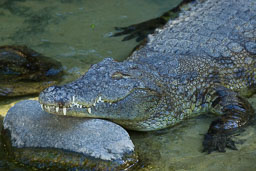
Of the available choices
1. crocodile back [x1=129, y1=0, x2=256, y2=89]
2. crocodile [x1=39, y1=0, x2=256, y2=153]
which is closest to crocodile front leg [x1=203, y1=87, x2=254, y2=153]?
crocodile [x1=39, y1=0, x2=256, y2=153]

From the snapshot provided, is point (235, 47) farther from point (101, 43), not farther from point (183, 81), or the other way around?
point (101, 43)

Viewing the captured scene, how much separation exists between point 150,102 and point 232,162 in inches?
36.2

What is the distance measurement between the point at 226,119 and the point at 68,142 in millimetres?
1553

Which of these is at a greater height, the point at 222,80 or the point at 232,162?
the point at 222,80

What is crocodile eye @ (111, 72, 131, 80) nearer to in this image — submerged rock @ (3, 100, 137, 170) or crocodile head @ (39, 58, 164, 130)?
crocodile head @ (39, 58, 164, 130)

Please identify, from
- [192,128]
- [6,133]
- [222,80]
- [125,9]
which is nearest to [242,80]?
[222,80]

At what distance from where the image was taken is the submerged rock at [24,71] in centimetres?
449

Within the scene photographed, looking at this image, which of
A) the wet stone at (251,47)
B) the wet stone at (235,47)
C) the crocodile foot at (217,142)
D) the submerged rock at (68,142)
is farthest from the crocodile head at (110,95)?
the wet stone at (251,47)

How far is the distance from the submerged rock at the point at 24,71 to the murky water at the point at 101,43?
0.14 meters

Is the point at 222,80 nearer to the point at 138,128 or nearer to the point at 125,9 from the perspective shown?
the point at 138,128

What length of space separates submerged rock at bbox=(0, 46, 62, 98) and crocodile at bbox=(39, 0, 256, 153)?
1.16m

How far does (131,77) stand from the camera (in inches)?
143

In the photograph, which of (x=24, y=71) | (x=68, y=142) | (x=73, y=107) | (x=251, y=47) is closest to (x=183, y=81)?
(x=251, y=47)

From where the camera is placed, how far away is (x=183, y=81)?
13.1 feet
